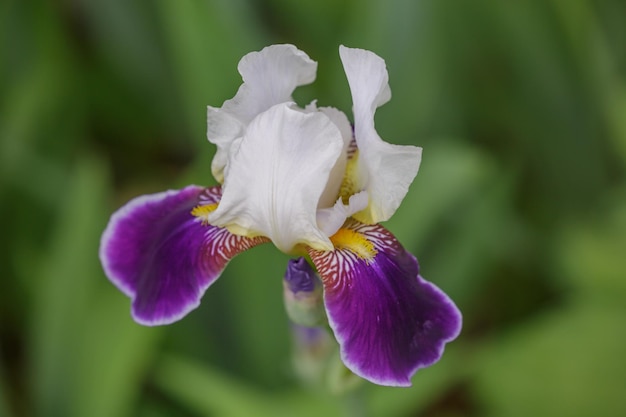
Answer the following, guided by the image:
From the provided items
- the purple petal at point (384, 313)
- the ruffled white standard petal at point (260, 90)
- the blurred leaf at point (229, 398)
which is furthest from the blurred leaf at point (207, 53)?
the purple petal at point (384, 313)

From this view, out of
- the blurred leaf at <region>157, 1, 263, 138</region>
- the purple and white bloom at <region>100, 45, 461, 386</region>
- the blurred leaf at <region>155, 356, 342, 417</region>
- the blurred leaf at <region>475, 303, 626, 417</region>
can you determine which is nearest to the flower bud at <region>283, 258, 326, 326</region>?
the purple and white bloom at <region>100, 45, 461, 386</region>

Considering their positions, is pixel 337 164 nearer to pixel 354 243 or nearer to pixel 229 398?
pixel 354 243

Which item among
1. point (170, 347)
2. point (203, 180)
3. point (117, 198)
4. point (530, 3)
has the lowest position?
point (170, 347)

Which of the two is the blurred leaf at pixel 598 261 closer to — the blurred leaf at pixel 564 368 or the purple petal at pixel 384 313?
the blurred leaf at pixel 564 368

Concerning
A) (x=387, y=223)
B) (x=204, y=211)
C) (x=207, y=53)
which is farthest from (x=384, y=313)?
(x=207, y=53)

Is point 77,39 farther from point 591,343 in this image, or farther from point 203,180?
point 591,343

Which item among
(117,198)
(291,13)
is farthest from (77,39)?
(291,13)

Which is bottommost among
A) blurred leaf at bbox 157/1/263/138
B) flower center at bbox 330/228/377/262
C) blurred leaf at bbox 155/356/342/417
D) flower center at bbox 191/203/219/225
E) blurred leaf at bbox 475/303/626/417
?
blurred leaf at bbox 155/356/342/417

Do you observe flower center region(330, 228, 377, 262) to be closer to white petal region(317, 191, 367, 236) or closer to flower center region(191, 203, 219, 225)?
white petal region(317, 191, 367, 236)
